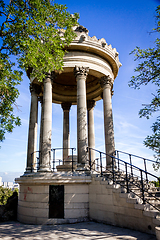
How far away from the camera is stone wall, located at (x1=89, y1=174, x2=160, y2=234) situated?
28.3ft

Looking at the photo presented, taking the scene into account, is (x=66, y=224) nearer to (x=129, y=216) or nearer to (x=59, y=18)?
(x=129, y=216)

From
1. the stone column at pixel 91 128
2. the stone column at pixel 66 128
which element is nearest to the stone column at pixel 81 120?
the stone column at pixel 91 128

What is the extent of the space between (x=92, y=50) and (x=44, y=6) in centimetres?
590

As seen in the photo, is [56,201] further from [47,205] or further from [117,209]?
[117,209]

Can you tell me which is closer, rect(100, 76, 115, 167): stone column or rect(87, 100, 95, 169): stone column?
rect(100, 76, 115, 167): stone column

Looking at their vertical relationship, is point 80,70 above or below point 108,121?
above

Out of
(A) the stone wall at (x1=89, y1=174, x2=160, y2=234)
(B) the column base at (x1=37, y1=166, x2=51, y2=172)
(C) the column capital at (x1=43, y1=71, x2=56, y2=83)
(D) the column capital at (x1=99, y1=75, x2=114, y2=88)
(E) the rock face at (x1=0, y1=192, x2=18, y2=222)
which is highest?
(D) the column capital at (x1=99, y1=75, x2=114, y2=88)

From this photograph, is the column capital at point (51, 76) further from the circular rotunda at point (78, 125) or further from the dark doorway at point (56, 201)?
the dark doorway at point (56, 201)

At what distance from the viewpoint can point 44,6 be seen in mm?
11984

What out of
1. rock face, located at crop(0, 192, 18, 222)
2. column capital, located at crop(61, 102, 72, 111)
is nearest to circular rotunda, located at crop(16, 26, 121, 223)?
rock face, located at crop(0, 192, 18, 222)

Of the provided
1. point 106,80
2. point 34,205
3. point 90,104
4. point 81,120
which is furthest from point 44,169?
point 90,104

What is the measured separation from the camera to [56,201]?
1230 cm

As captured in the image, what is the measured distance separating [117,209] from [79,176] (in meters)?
3.32

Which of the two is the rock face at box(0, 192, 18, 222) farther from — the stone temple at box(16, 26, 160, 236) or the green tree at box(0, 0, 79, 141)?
the green tree at box(0, 0, 79, 141)
